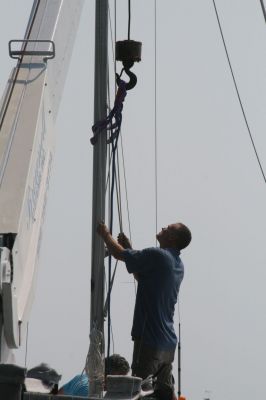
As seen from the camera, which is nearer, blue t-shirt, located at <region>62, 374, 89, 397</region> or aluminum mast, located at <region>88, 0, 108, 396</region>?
aluminum mast, located at <region>88, 0, 108, 396</region>

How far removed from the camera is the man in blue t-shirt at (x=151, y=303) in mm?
10383

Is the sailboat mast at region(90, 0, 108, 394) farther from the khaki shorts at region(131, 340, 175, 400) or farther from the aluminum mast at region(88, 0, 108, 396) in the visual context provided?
the khaki shorts at region(131, 340, 175, 400)

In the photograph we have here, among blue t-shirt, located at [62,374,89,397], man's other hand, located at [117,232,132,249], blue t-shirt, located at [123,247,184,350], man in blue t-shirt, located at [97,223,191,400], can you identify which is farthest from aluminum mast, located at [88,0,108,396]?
blue t-shirt, located at [62,374,89,397]

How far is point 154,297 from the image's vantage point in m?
10.5

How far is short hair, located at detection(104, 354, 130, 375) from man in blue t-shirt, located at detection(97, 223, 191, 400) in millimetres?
111

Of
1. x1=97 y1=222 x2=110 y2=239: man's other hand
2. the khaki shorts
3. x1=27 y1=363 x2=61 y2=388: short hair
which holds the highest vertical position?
x1=97 y1=222 x2=110 y2=239: man's other hand

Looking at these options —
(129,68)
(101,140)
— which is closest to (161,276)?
(101,140)

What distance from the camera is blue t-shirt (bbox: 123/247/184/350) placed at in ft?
34.3

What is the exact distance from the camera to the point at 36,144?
813 centimetres

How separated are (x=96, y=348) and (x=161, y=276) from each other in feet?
2.91

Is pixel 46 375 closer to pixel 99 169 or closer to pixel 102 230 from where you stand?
pixel 102 230

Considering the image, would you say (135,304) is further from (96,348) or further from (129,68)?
(129,68)

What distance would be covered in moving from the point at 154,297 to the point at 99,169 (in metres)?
1.36

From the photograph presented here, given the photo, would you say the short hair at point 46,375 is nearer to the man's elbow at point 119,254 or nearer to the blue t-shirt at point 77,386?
the man's elbow at point 119,254
